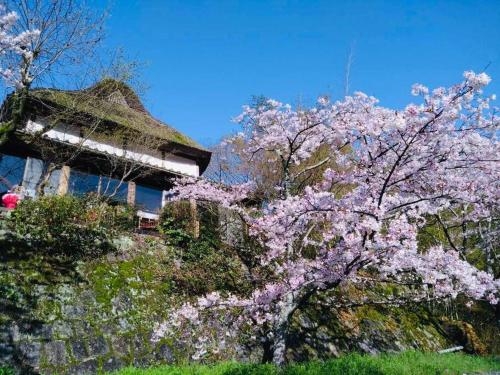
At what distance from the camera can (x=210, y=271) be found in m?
11.3

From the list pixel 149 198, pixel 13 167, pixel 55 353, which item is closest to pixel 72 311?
pixel 55 353

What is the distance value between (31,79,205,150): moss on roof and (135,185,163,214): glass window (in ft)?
7.85

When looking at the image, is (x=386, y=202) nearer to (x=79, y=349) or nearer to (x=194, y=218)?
(x=79, y=349)

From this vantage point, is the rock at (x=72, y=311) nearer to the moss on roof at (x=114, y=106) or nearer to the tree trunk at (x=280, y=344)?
the tree trunk at (x=280, y=344)

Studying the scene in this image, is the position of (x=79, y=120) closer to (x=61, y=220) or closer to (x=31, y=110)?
(x=31, y=110)

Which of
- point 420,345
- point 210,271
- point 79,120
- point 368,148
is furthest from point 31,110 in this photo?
point 420,345

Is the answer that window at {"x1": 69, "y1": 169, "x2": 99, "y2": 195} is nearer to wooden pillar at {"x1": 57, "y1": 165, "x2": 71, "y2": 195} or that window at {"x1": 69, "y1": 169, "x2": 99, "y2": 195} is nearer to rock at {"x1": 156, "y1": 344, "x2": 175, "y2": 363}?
wooden pillar at {"x1": 57, "y1": 165, "x2": 71, "y2": 195}

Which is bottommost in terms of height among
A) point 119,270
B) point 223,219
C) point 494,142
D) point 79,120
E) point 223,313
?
point 223,313

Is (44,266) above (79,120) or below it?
below

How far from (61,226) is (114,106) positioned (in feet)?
22.4

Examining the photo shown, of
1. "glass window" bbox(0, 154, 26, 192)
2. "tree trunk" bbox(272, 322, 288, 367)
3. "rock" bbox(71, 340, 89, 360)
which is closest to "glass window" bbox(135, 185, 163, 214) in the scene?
"glass window" bbox(0, 154, 26, 192)

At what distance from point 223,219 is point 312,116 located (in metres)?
6.55

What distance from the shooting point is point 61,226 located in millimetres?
9828

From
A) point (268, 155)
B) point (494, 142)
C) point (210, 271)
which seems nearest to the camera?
point (494, 142)
